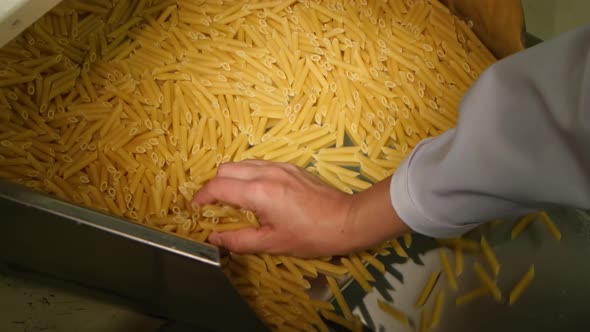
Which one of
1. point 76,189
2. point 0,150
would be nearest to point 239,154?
point 76,189

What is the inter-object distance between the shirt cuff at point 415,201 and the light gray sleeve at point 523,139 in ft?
0.09

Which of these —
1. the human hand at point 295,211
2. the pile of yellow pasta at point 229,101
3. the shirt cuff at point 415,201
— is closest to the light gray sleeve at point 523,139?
the shirt cuff at point 415,201

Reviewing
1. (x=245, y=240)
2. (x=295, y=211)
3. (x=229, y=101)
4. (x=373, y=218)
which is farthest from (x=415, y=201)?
(x=229, y=101)

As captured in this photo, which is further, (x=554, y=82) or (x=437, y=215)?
(x=437, y=215)

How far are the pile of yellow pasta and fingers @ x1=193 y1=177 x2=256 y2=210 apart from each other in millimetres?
28

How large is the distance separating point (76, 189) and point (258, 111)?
0.42 metres

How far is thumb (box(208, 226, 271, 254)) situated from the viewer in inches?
38.7

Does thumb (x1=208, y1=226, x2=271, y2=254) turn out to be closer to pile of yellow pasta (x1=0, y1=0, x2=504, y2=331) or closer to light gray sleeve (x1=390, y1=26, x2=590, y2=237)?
pile of yellow pasta (x1=0, y1=0, x2=504, y2=331)

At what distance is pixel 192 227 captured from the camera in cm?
106

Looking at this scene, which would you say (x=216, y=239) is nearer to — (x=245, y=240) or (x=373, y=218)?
(x=245, y=240)

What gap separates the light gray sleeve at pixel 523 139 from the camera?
557mm

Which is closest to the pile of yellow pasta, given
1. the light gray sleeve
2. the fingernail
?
the fingernail

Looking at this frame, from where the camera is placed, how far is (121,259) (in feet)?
2.84

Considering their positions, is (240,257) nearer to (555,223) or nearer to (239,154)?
(239,154)
